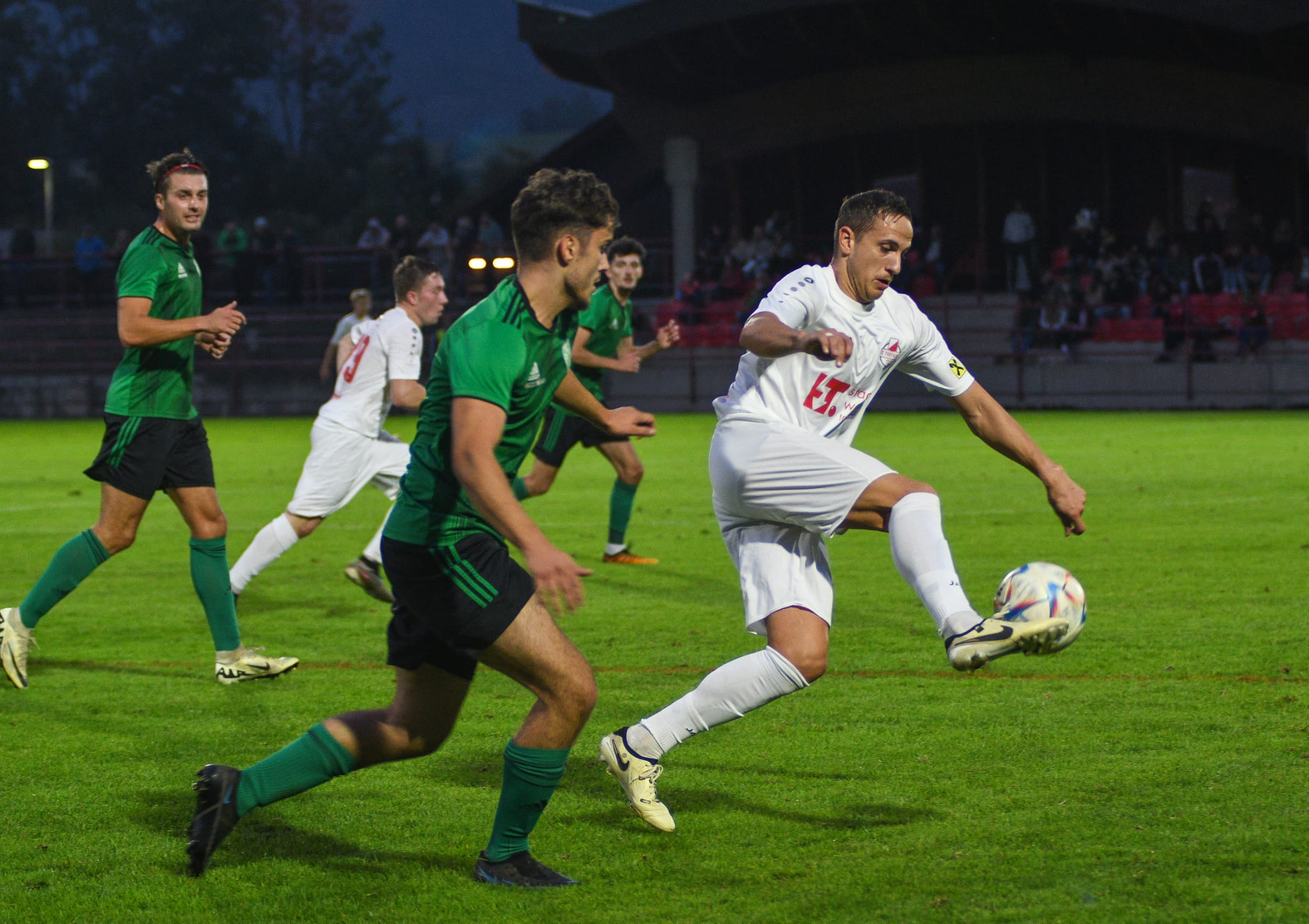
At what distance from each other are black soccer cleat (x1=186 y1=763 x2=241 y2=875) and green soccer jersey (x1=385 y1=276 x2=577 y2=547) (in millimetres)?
827

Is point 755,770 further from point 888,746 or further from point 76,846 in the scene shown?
point 76,846

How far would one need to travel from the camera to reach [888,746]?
549 centimetres

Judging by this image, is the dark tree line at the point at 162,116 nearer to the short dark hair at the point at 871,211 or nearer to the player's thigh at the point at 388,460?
the player's thigh at the point at 388,460

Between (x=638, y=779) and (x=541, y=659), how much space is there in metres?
0.81

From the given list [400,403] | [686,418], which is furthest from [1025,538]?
[686,418]

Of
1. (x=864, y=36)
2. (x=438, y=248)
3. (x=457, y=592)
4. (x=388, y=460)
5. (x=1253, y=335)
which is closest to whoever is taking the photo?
(x=457, y=592)

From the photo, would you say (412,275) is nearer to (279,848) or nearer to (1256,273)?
(279,848)

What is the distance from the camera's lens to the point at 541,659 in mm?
3961

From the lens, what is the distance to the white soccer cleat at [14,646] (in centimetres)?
676

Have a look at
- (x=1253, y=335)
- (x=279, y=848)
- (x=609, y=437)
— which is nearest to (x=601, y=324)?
(x=609, y=437)

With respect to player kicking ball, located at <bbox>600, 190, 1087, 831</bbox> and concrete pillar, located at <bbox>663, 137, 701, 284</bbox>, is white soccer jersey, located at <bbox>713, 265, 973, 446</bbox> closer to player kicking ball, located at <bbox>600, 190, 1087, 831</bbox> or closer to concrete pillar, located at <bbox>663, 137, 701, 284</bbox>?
player kicking ball, located at <bbox>600, 190, 1087, 831</bbox>

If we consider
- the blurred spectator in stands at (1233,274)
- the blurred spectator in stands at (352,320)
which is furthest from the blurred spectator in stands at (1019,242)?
the blurred spectator in stands at (352,320)

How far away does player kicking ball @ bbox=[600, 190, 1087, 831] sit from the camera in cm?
455

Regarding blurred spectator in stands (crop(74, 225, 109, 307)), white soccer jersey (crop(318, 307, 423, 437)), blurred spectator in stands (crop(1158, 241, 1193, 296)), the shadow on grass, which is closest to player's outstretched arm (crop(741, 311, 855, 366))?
the shadow on grass
